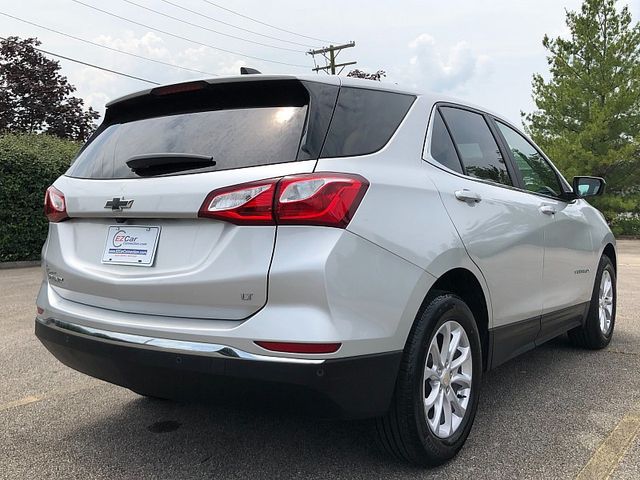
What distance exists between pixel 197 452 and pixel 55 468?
24.7 inches

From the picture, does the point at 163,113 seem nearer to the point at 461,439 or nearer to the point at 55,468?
the point at 55,468

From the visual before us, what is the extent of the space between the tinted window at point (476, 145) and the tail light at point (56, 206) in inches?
76.8

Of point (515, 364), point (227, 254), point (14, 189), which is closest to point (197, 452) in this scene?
point (227, 254)

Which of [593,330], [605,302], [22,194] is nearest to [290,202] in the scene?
[593,330]

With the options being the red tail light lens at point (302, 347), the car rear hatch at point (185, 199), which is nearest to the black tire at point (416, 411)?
the red tail light lens at point (302, 347)

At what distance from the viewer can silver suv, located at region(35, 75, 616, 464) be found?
7.18 ft

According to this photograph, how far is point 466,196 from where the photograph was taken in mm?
2945

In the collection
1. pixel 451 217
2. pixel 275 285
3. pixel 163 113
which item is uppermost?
pixel 163 113

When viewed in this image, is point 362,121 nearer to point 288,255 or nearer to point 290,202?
point 290,202

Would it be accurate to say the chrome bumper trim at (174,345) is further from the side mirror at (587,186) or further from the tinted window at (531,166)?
the side mirror at (587,186)

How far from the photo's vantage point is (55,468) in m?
2.69

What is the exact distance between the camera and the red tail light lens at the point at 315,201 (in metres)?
2.20

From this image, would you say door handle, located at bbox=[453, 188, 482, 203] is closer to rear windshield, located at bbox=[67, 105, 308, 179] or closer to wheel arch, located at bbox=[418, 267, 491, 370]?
wheel arch, located at bbox=[418, 267, 491, 370]

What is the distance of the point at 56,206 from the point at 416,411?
1932mm
